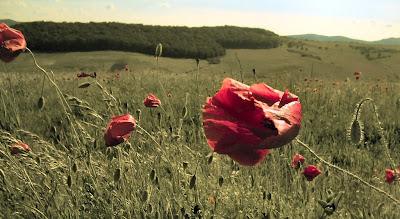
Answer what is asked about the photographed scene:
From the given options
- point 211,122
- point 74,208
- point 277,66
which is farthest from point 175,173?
point 277,66

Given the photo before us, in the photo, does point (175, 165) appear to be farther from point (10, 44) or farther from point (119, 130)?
point (10, 44)

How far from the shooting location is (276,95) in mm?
1200

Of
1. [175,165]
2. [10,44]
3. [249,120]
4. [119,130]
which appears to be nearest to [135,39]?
[175,165]

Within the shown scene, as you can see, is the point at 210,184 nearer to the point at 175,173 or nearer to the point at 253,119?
the point at 175,173

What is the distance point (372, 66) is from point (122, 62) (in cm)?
2052

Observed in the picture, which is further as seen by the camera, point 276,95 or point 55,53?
point 55,53

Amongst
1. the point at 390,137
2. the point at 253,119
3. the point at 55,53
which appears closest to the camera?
the point at 253,119

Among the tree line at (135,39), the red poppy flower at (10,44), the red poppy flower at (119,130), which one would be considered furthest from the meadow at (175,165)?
the tree line at (135,39)

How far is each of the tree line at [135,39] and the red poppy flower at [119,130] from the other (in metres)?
42.4

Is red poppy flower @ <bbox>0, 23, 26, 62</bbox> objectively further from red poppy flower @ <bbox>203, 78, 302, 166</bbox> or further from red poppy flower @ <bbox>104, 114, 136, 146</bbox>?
red poppy flower @ <bbox>203, 78, 302, 166</bbox>

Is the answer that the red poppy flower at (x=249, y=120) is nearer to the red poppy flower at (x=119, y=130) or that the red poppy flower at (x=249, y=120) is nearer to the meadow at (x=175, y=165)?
the meadow at (x=175, y=165)

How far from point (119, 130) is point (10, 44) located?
25.1 inches

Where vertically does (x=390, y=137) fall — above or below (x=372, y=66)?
above

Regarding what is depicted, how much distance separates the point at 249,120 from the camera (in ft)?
3.61
